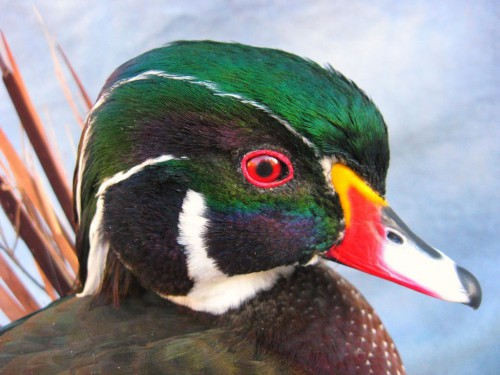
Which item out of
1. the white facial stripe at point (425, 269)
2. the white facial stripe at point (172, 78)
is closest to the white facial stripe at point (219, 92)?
the white facial stripe at point (172, 78)

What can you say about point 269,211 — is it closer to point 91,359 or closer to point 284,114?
point 284,114

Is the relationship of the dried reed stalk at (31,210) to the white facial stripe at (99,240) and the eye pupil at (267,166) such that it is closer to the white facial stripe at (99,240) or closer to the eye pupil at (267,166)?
the white facial stripe at (99,240)

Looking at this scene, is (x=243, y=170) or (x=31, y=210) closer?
(x=243, y=170)

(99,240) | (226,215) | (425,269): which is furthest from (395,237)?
(99,240)

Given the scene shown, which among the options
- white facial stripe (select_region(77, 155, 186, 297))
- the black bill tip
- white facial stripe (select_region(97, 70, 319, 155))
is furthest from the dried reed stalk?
the black bill tip

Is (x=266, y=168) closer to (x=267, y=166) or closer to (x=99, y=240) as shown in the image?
(x=267, y=166)

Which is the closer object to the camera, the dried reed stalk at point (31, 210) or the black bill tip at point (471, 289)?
the black bill tip at point (471, 289)

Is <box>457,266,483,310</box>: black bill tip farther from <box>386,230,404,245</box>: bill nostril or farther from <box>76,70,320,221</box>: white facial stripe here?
<box>76,70,320,221</box>: white facial stripe
